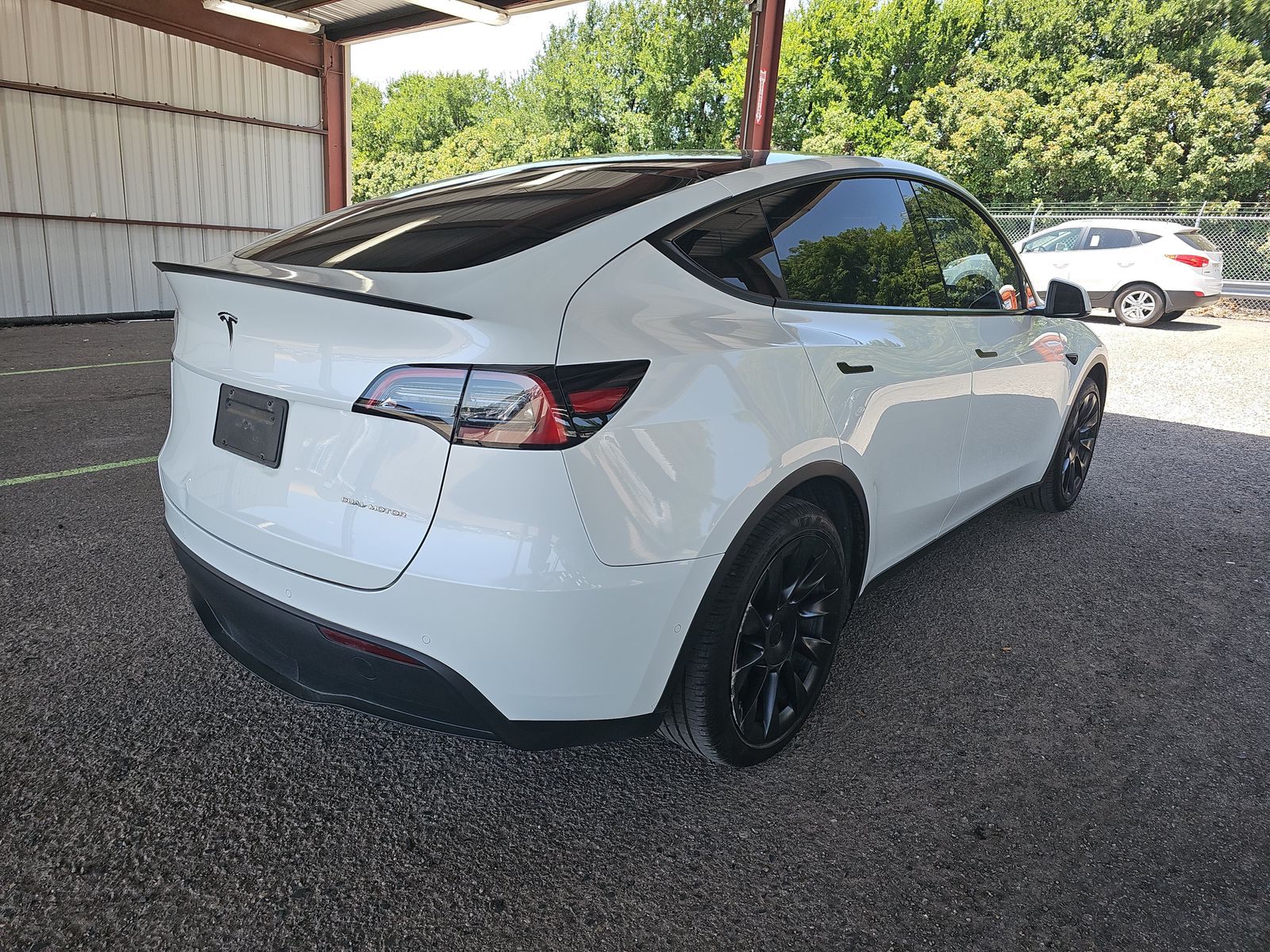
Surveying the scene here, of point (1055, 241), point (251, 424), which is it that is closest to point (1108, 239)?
point (1055, 241)

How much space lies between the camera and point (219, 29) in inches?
563

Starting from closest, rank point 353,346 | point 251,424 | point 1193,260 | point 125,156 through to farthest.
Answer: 1. point 353,346
2. point 251,424
3. point 125,156
4. point 1193,260

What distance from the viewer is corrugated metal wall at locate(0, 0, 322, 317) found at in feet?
40.4

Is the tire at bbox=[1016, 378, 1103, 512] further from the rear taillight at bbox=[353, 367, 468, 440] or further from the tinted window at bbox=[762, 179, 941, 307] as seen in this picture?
the rear taillight at bbox=[353, 367, 468, 440]

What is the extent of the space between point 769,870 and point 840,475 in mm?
1012

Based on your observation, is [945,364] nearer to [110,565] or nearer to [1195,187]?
[110,565]

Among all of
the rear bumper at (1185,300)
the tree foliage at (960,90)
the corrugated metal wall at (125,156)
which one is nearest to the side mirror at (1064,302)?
the rear bumper at (1185,300)

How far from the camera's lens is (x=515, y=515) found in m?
1.67

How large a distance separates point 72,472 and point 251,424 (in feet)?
11.3

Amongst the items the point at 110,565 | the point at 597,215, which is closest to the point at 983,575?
the point at 597,215

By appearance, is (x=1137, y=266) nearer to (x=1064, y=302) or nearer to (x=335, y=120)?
(x=1064, y=302)

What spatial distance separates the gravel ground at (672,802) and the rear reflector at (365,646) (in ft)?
1.67

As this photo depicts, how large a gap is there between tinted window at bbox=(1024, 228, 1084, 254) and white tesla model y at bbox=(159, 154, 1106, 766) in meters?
14.4

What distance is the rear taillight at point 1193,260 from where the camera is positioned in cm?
1388
